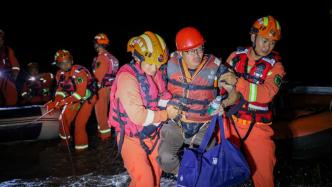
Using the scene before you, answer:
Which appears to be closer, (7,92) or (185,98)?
(185,98)

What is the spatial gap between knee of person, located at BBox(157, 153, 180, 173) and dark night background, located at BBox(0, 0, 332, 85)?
61.1ft

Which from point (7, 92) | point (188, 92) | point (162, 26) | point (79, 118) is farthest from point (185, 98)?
point (162, 26)

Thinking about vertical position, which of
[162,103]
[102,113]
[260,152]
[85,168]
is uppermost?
[162,103]

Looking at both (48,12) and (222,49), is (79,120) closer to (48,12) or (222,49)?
(222,49)

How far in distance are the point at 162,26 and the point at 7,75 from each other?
3226cm

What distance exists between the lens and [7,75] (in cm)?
722

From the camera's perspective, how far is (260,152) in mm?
3211

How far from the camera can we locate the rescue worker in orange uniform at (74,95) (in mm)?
5539

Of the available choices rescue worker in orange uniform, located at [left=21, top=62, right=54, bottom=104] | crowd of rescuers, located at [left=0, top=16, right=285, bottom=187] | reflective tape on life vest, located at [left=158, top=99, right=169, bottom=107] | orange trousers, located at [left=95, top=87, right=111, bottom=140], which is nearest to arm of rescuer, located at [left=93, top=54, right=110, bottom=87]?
orange trousers, located at [left=95, top=87, right=111, bottom=140]

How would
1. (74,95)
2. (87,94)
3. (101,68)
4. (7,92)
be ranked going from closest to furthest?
(74,95)
(87,94)
(101,68)
(7,92)

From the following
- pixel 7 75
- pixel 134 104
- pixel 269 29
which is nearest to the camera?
pixel 134 104

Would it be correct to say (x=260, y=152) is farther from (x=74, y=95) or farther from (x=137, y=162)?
(x=74, y=95)

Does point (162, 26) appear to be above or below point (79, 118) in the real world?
above

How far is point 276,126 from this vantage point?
15.7 feet
